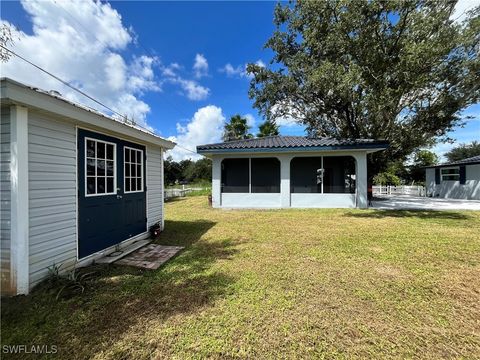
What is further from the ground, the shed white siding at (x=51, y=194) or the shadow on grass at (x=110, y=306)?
the shed white siding at (x=51, y=194)

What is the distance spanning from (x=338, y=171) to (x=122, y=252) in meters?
10.4

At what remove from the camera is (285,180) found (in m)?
10.7

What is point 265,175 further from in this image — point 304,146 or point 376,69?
point 376,69

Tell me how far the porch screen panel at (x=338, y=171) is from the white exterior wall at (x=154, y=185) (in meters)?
7.69

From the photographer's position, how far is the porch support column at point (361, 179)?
10.2 meters

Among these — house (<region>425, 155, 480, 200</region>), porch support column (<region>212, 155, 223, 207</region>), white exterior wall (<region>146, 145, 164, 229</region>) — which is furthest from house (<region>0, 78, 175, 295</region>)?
house (<region>425, 155, 480, 200</region>)

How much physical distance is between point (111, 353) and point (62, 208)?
2.35m

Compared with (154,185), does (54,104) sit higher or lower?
higher

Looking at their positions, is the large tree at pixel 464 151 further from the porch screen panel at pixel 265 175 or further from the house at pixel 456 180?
the porch screen panel at pixel 265 175

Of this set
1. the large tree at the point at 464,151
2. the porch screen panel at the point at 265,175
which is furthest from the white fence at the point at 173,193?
the large tree at the point at 464,151

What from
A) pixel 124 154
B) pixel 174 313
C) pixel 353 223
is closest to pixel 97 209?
pixel 124 154

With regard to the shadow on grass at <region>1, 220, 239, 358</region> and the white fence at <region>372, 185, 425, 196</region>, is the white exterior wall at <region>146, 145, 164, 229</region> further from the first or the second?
the white fence at <region>372, 185, 425, 196</region>

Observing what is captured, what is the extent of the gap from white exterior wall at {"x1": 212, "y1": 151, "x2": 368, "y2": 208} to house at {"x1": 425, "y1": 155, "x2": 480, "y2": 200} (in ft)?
30.1

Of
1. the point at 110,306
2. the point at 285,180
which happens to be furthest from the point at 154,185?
the point at 285,180
